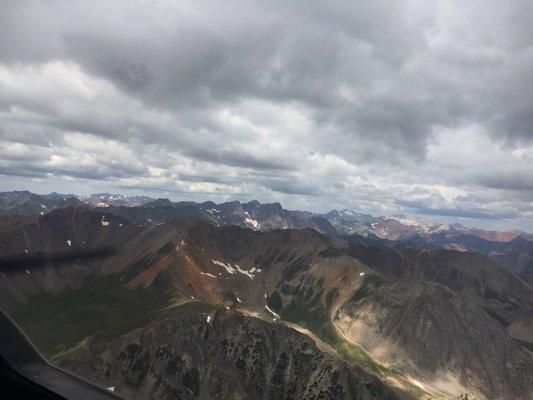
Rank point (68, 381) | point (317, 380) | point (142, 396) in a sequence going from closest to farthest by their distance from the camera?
point (68, 381) < point (142, 396) < point (317, 380)

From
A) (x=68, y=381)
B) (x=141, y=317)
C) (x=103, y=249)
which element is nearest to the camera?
(x=68, y=381)

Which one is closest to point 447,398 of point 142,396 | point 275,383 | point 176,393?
point 275,383

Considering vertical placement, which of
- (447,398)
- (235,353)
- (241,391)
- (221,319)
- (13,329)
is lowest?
(447,398)

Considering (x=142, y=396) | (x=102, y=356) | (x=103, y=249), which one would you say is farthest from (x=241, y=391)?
(x=103, y=249)

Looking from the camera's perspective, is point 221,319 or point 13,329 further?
point 221,319

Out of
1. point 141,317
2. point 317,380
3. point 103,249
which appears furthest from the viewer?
point 141,317

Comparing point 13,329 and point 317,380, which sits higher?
point 13,329

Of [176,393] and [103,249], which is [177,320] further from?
[103,249]

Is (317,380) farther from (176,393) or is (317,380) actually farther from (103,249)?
(103,249)

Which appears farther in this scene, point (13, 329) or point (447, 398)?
point (447, 398)
